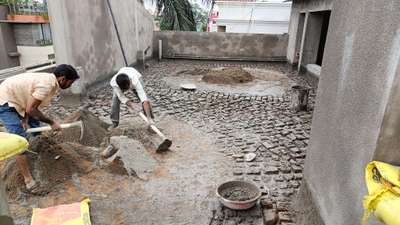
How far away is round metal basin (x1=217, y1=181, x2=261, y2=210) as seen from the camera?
3058mm

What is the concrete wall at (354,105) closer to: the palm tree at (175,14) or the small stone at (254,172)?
the small stone at (254,172)

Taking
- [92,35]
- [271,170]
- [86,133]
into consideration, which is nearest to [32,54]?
[92,35]

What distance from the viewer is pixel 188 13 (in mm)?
17516

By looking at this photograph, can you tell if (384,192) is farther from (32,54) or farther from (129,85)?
(32,54)

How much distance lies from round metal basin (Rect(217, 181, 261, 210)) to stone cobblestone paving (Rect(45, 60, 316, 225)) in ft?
0.58

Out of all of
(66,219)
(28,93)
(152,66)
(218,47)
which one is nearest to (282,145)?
(66,219)

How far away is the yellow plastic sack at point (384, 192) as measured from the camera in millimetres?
1313

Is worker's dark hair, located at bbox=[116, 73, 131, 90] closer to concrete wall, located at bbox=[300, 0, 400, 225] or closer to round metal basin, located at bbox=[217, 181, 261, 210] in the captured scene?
round metal basin, located at bbox=[217, 181, 261, 210]

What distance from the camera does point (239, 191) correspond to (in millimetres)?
3410

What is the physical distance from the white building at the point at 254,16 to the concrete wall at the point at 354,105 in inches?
783

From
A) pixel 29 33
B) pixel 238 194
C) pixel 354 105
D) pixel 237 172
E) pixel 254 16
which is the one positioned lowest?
pixel 237 172

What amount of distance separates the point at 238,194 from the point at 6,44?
12760mm

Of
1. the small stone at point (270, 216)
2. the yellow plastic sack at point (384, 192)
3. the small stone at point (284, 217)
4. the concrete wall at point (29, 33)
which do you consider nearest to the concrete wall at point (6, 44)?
the concrete wall at point (29, 33)

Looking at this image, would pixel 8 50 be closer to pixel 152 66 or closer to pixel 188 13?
pixel 152 66
